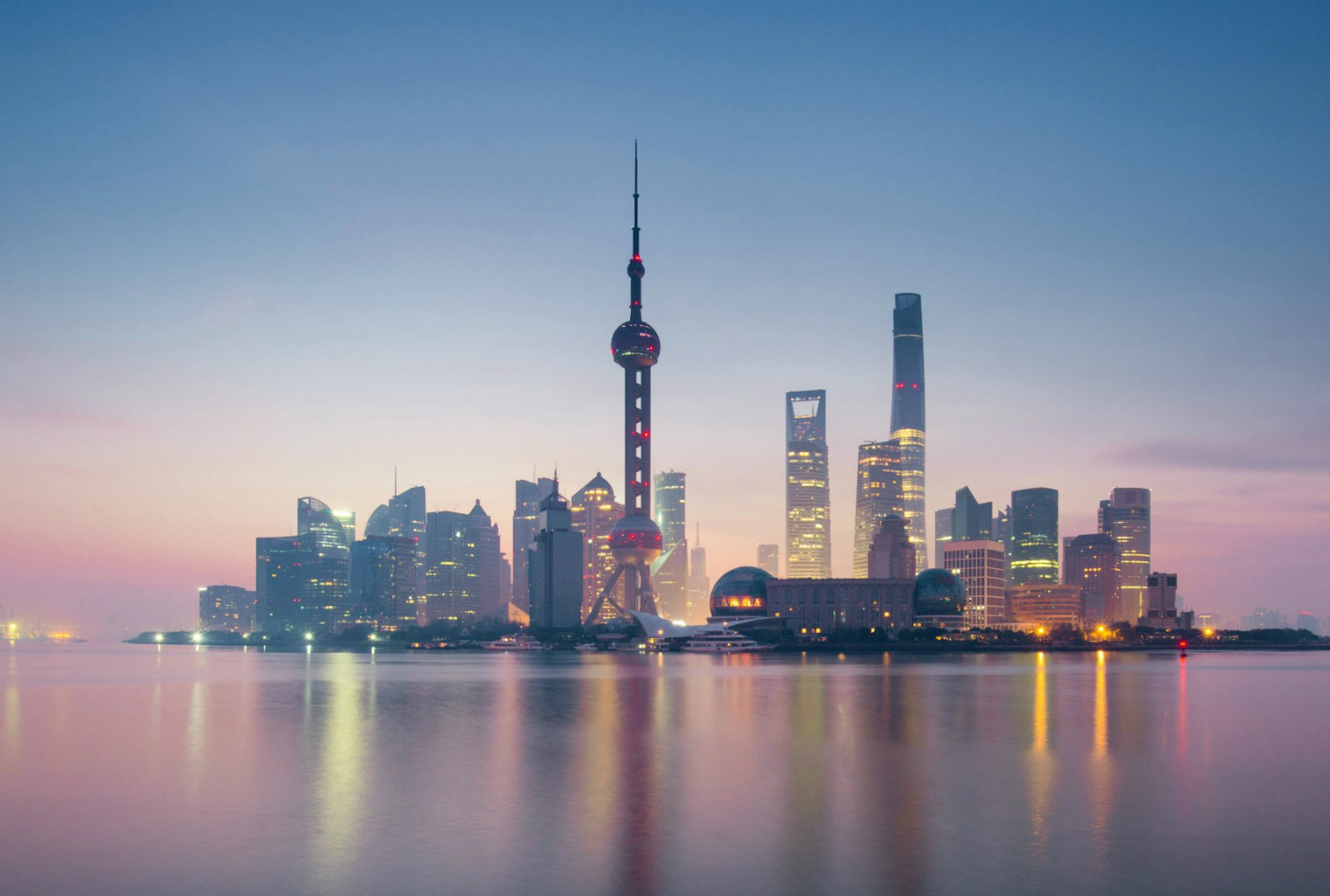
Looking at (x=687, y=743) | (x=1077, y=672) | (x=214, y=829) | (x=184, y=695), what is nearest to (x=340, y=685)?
(x=184, y=695)

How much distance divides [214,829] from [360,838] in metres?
6.92

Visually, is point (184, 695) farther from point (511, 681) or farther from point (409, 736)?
point (409, 736)

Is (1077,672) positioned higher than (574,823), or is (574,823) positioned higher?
(574,823)

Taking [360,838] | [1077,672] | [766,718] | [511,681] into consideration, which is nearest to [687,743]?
[766,718]

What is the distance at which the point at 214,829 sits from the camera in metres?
41.5

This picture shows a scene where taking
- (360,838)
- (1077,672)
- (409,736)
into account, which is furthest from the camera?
(1077,672)

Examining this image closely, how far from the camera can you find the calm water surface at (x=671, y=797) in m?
33.8

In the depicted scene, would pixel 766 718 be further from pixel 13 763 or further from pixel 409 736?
pixel 13 763

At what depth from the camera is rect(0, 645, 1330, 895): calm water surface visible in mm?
33844

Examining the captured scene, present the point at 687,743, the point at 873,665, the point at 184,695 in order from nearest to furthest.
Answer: the point at 687,743 → the point at 184,695 → the point at 873,665

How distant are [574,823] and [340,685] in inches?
3909

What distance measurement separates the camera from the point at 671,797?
47.2 meters

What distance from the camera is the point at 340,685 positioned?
13200 centimetres

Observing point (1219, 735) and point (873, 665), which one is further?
point (873, 665)
